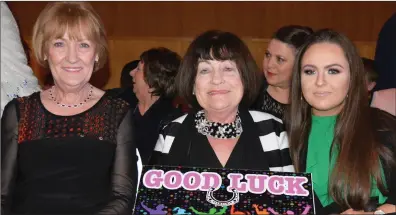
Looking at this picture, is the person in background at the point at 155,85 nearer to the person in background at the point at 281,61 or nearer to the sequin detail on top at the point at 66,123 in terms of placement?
the person in background at the point at 281,61

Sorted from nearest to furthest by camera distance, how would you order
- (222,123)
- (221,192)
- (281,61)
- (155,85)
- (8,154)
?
1. (221,192)
2. (8,154)
3. (222,123)
4. (281,61)
5. (155,85)

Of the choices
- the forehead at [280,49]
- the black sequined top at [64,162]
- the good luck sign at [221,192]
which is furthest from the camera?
the forehead at [280,49]

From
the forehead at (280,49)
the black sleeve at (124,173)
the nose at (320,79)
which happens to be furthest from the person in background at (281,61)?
the black sleeve at (124,173)

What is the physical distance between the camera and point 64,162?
1.90m

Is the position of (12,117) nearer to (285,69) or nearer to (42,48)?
(42,48)

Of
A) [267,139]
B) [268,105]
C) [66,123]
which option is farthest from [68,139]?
[268,105]

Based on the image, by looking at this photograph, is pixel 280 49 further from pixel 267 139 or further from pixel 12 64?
pixel 12 64

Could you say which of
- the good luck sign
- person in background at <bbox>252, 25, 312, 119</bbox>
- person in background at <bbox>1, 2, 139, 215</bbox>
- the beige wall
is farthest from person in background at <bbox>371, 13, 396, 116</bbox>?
the beige wall

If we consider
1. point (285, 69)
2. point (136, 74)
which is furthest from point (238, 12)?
point (285, 69)

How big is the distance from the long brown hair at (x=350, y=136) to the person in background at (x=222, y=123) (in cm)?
9

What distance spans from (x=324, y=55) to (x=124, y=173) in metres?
0.92

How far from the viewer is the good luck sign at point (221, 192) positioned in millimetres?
1692

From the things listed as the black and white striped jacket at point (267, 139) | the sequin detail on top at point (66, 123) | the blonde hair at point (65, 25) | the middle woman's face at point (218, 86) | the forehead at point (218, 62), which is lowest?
the black and white striped jacket at point (267, 139)

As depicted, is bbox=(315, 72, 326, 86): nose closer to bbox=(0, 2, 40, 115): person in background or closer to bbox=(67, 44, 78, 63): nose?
bbox=(67, 44, 78, 63): nose
